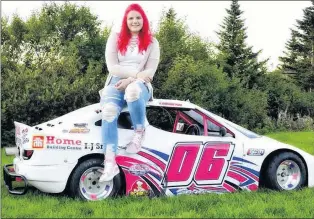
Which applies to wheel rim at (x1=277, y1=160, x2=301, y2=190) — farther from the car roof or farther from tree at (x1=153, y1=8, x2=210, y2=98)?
tree at (x1=153, y1=8, x2=210, y2=98)

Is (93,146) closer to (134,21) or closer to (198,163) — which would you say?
(198,163)

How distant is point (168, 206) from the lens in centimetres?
650

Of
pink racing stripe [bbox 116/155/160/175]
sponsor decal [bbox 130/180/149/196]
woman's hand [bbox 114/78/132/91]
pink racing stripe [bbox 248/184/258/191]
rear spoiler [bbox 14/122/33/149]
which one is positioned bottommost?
pink racing stripe [bbox 248/184/258/191]

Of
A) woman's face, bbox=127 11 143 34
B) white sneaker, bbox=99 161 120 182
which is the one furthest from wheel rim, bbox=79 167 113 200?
woman's face, bbox=127 11 143 34

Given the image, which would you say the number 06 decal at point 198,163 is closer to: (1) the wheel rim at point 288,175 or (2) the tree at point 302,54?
(1) the wheel rim at point 288,175

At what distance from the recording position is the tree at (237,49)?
35481 mm

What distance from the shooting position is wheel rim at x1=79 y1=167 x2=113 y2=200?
6.97 meters

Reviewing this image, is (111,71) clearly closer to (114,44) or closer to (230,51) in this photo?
(114,44)

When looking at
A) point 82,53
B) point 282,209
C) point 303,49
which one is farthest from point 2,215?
point 303,49

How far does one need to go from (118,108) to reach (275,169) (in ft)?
8.03

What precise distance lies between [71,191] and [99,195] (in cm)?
37

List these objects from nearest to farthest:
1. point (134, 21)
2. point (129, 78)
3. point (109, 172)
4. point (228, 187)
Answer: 1. point (109, 172)
2. point (129, 78)
3. point (134, 21)
4. point (228, 187)

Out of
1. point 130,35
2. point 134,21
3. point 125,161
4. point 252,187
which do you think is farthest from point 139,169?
point 134,21

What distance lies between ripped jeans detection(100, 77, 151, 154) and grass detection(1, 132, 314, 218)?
2.65 feet
